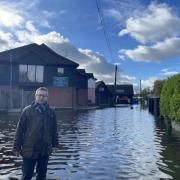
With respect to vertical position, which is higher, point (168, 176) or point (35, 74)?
point (35, 74)

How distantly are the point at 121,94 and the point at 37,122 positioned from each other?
10696 centimetres

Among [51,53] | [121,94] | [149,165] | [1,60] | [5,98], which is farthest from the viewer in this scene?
[121,94]

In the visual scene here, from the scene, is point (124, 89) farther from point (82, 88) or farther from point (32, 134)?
point (32, 134)

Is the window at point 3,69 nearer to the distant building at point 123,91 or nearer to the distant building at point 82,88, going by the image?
the distant building at point 82,88

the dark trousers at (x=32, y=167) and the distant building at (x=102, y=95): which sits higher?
the distant building at (x=102, y=95)

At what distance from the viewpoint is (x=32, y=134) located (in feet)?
21.3

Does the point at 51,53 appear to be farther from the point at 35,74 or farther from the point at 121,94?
the point at 121,94

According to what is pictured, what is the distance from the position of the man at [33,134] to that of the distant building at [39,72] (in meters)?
44.6

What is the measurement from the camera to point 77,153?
11.7 meters

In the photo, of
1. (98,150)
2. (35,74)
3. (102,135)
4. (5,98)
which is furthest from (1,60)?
(98,150)

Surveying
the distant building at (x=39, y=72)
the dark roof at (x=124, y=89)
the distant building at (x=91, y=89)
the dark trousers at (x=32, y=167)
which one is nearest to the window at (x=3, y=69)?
the distant building at (x=39, y=72)

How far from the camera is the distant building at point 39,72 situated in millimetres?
52156

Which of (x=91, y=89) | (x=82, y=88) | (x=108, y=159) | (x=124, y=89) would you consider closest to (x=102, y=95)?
(x=91, y=89)

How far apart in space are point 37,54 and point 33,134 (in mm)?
46697
